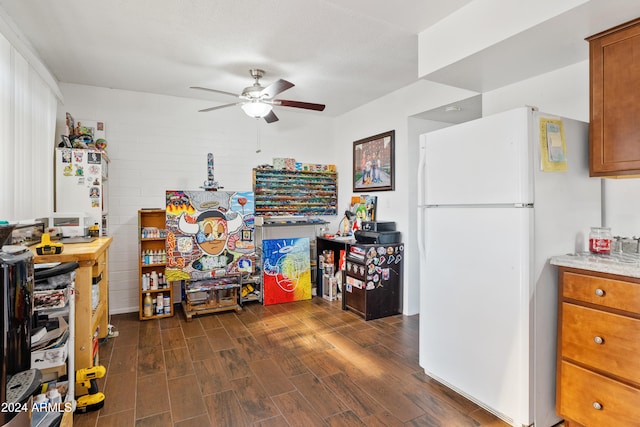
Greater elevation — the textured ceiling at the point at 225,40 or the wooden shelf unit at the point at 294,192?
the textured ceiling at the point at 225,40

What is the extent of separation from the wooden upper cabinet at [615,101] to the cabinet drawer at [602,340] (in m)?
0.81

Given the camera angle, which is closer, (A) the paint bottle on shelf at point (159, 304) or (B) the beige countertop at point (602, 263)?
(B) the beige countertop at point (602, 263)

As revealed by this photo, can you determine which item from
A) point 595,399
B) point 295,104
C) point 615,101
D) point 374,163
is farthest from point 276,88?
point 595,399

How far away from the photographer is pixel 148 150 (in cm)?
403

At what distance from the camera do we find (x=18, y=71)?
2420 mm

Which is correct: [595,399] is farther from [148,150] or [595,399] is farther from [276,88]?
[148,150]

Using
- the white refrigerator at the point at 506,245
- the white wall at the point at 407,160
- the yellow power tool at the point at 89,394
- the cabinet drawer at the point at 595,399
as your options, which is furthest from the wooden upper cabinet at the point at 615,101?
the yellow power tool at the point at 89,394

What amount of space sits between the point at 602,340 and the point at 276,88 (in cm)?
275

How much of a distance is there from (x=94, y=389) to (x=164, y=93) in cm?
321

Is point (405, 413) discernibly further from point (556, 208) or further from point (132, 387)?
point (132, 387)

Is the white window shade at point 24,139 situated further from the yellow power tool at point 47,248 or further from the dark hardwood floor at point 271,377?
the dark hardwood floor at point 271,377

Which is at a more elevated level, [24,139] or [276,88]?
[276,88]

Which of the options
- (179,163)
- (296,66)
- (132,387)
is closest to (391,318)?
(132,387)

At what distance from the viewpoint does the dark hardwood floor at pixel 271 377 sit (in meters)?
2.00
